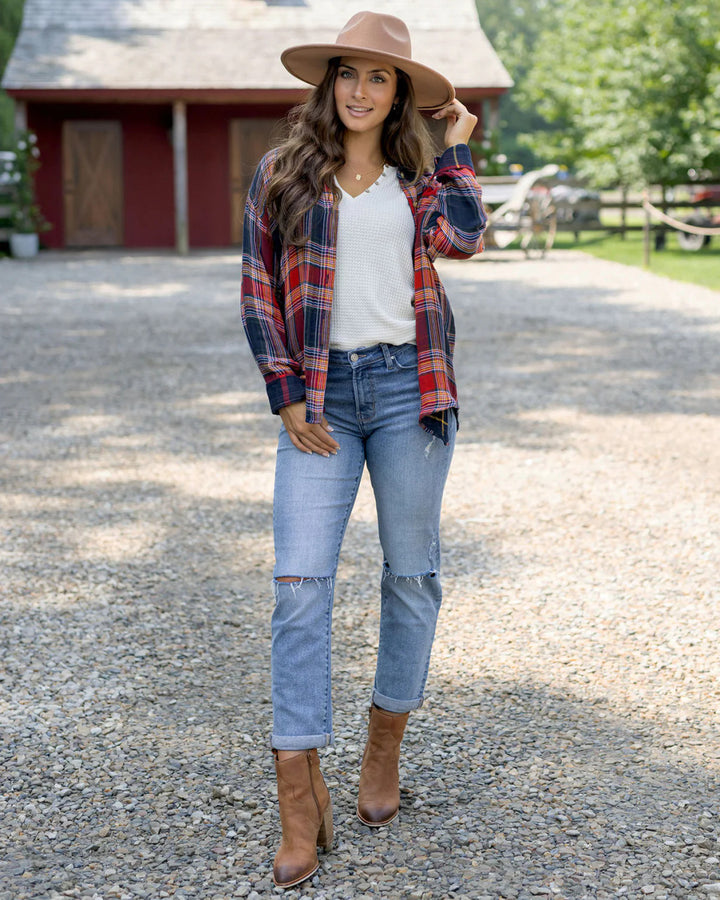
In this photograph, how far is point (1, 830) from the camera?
108 inches

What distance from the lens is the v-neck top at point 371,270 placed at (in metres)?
2.58

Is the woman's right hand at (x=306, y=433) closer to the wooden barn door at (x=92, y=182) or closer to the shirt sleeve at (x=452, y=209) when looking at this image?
the shirt sleeve at (x=452, y=209)

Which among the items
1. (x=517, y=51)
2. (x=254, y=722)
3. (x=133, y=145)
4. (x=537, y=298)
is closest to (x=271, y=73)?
(x=133, y=145)

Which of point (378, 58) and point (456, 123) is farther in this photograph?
point (456, 123)

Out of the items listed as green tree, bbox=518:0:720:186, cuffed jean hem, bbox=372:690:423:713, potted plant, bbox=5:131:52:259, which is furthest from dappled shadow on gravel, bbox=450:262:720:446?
potted plant, bbox=5:131:52:259

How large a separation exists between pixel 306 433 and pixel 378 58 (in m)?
0.83

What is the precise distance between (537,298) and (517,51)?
7063cm

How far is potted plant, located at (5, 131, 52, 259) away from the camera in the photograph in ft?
65.9

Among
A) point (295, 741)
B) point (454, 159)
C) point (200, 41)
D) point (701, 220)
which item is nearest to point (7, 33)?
point (200, 41)

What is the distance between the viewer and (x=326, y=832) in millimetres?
2633

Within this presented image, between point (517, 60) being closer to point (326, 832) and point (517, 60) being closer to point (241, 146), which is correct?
point (241, 146)

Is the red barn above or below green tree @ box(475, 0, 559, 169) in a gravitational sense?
above

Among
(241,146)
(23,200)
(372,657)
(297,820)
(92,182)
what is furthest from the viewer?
(241,146)

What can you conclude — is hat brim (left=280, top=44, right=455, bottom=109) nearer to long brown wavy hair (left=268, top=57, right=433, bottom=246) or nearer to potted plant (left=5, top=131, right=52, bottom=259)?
long brown wavy hair (left=268, top=57, right=433, bottom=246)
